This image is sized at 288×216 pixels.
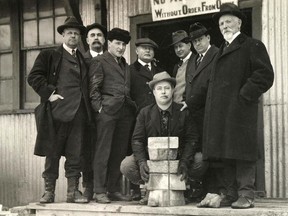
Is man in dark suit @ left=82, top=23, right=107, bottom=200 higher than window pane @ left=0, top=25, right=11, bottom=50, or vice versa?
window pane @ left=0, top=25, right=11, bottom=50

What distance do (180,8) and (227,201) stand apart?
3318 millimetres

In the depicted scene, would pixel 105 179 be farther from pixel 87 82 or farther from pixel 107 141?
pixel 87 82

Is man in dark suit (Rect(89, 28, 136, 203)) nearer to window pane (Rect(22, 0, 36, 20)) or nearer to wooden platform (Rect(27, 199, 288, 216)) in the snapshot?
wooden platform (Rect(27, 199, 288, 216))

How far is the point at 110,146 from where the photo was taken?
22.3 feet

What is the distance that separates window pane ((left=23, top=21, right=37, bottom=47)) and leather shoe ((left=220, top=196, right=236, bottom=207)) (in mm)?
4945

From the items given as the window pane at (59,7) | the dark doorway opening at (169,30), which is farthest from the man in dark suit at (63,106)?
the window pane at (59,7)

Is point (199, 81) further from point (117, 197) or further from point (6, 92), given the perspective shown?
point (6, 92)

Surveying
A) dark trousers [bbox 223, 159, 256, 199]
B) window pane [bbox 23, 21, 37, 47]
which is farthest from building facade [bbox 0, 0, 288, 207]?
dark trousers [bbox 223, 159, 256, 199]

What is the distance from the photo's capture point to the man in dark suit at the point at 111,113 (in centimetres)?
676

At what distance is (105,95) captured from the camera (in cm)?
687

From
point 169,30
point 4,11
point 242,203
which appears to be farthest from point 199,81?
point 4,11

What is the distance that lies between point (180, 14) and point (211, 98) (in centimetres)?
257

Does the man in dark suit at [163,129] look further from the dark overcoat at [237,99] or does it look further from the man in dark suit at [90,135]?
the man in dark suit at [90,135]

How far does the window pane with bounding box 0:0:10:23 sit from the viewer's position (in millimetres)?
9875
